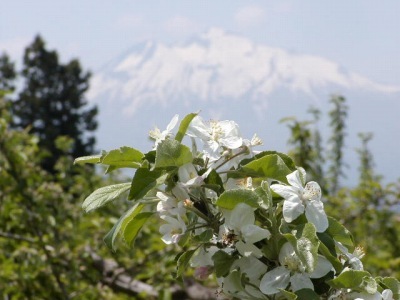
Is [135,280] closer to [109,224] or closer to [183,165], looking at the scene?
[109,224]

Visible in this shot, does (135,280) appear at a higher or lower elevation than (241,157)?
lower

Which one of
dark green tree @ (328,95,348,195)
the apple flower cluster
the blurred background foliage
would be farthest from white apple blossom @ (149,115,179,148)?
dark green tree @ (328,95,348,195)

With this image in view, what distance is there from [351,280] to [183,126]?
0.41m

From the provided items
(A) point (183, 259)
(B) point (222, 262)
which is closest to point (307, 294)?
(B) point (222, 262)

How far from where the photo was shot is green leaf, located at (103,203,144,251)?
3.79 ft

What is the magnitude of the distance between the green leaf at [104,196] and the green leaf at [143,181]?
40mm

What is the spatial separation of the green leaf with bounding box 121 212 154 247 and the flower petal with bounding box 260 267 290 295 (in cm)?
26

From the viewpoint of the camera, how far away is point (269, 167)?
3.83 feet

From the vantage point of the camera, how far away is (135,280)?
15.1ft

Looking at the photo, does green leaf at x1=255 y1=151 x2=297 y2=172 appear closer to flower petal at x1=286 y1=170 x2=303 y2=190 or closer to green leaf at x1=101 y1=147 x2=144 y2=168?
flower petal at x1=286 y1=170 x2=303 y2=190

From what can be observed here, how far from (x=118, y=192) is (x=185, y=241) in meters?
0.16

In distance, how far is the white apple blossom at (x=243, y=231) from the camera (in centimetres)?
109

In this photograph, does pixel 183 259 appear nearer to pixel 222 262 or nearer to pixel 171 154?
pixel 222 262

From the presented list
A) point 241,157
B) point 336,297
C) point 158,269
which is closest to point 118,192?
point 241,157
